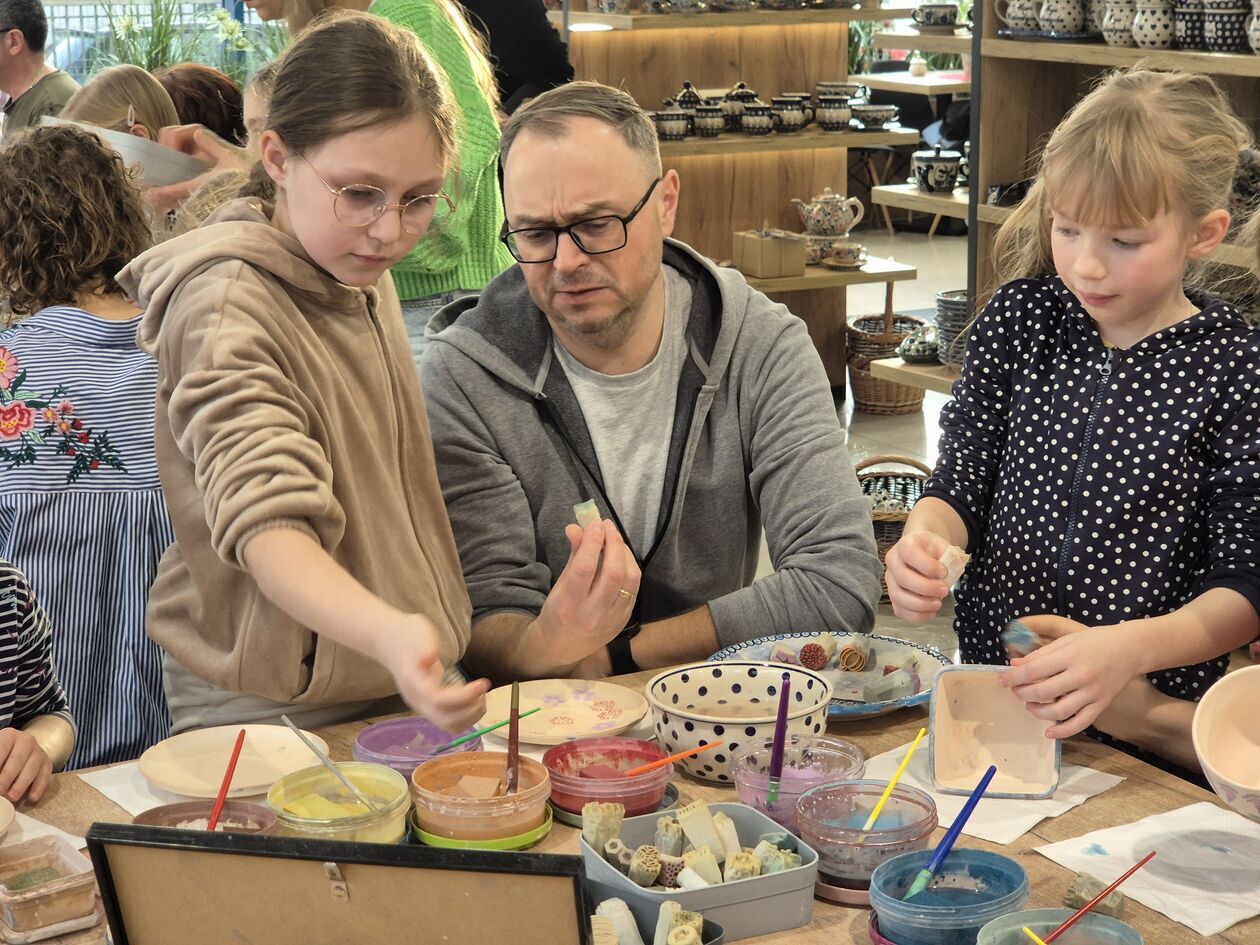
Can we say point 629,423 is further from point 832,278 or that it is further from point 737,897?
point 832,278

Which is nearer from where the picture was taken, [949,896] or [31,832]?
[949,896]

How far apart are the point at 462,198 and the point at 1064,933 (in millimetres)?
2088

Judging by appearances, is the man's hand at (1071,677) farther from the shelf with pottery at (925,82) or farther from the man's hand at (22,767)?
the shelf with pottery at (925,82)

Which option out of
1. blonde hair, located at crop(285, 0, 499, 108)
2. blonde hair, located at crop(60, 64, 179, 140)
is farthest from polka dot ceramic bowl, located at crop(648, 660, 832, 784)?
blonde hair, located at crop(60, 64, 179, 140)

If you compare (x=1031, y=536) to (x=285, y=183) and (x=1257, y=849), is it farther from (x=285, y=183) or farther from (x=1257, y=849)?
(x=285, y=183)

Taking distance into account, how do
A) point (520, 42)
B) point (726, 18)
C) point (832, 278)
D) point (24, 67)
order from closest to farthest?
point (520, 42) → point (24, 67) → point (726, 18) → point (832, 278)

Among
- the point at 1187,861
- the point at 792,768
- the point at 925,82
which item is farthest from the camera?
the point at 925,82

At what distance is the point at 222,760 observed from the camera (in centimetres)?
159

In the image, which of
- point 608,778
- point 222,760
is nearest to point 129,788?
point 222,760

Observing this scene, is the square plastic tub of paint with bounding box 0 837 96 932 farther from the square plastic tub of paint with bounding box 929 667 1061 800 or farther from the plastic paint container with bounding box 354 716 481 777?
the square plastic tub of paint with bounding box 929 667 1061 800

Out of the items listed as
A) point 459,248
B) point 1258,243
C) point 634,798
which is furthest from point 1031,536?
point 459,248

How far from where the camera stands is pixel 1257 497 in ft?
5.54

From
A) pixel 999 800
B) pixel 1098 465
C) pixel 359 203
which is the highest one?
pixel 359 203

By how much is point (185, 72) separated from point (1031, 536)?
308 cm
